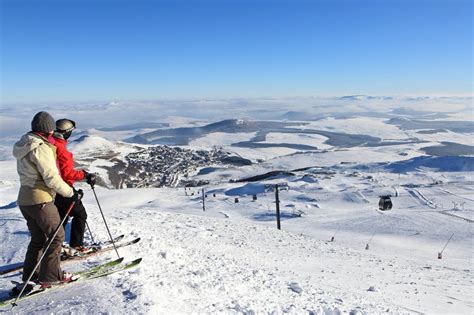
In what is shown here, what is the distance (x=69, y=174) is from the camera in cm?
572

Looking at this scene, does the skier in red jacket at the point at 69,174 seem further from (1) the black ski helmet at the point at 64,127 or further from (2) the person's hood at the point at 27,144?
(2) the person's hood at the point at 27,144

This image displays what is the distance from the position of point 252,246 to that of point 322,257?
2184 mm

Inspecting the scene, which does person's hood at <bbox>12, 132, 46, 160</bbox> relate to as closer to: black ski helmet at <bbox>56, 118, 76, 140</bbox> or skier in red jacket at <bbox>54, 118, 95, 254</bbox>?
skier in red jacket at <bbox>54, 118, 95, 254</bbox>

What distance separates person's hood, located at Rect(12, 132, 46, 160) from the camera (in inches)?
183

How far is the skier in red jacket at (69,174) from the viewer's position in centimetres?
573

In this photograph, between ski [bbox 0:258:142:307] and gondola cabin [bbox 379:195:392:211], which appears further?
gondola cabin [bbox 379:195:392:211]

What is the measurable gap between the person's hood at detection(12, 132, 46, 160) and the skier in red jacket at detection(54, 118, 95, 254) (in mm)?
906

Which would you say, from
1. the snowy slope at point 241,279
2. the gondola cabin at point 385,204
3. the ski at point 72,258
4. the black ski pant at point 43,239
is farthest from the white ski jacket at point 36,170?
the gondola cabin at point 385,204

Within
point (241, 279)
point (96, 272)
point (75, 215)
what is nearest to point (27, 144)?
point (96, 272)

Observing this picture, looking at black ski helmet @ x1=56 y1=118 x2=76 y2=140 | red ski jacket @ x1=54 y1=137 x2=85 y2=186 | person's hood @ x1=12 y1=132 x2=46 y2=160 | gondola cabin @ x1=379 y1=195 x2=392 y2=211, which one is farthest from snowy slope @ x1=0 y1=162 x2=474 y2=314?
gondola cabin @ x1=379 y1=195 x2=392 y2=211

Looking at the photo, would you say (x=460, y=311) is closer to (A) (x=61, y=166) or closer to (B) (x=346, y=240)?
(A) (x=61, y=166)

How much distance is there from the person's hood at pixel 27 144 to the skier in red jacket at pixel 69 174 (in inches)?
35.7

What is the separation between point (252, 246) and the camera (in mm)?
12141

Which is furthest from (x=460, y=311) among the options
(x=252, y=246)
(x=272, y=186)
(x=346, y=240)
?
(x=272, y=186)
